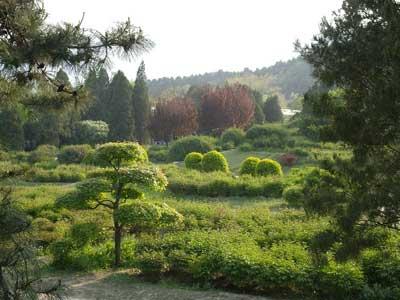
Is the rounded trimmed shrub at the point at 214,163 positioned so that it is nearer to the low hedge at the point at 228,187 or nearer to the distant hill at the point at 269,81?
the low hedge at the point at 228,187

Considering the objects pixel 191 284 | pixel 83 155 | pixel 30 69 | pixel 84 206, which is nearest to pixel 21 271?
pixel 30 69

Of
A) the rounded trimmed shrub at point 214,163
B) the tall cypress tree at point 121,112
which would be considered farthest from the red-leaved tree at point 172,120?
the rounded trimmed shrub at point 214,163

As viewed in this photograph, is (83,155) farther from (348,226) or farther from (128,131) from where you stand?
(348,226)

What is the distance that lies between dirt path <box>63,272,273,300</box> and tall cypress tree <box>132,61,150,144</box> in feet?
124

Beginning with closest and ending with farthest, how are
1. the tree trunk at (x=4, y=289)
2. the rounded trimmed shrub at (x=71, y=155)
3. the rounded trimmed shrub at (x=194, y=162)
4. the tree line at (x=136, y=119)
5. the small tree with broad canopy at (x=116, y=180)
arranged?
the tree trunk at (x=4, y=289), the small tree with broad canopy at (x=116, y=180), the rounded trimmed shrub at (x=194, y=162), the rounded trimmed shrub at (x=71, y=155), the tree line at (x=136, y=119)

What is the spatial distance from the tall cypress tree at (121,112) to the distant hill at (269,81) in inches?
2236

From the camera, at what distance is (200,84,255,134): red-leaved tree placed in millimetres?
48656

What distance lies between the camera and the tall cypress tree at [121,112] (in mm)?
43325

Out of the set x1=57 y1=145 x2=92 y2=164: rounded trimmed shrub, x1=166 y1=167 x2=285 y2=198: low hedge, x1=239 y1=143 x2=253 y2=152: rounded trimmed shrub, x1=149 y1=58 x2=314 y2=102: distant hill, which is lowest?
x1=166 y1=167 x2=285 y2=198: low hedge

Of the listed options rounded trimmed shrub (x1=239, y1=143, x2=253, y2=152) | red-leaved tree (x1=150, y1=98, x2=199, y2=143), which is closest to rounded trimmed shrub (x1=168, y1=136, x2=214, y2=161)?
rounded trimmed shrub (x1=239, y1=143, x2=253, y2=152)

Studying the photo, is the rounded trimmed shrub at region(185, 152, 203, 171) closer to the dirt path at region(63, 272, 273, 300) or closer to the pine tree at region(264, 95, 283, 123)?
the dirt path at region(63, 272, 273, 300)

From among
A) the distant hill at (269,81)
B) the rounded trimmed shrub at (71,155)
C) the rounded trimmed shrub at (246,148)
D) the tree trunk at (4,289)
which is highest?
the distant hill at (269,81)

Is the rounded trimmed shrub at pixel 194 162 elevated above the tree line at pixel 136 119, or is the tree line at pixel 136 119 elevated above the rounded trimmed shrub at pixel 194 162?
the tree line at pixel 136 119

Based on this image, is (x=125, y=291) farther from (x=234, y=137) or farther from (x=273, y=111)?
(x=273, y=111)
